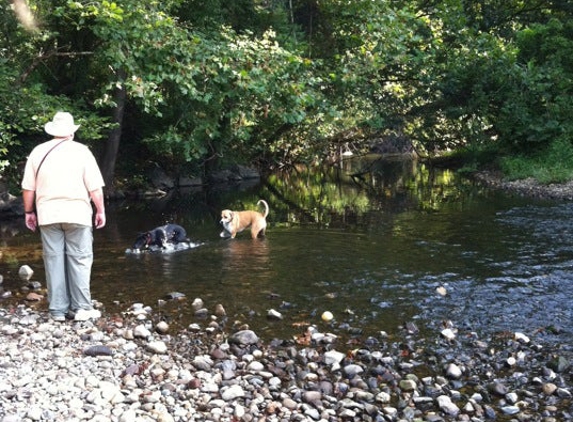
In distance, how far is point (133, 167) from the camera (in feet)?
77.4

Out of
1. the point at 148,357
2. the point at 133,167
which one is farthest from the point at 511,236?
the point at 133,167

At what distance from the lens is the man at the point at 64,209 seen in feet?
21.4

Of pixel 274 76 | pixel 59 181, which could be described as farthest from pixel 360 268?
pixel 274 76

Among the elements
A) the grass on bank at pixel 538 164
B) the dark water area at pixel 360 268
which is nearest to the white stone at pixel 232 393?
the dark water area at pixel 360 268

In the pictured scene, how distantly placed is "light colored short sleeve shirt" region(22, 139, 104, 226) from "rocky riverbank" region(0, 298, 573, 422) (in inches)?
49.2

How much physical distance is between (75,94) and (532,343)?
Answer: 57.7 feet

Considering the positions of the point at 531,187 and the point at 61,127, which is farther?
the point at 531,187

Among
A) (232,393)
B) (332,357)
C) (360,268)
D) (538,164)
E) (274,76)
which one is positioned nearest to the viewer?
(232,393)

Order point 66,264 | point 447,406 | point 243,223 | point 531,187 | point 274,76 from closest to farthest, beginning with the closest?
point 447,406
point 66,264
point 243,223
point 274,76
point 531,187

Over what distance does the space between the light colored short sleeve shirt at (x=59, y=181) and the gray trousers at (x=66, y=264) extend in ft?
0.51

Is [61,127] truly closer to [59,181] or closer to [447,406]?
[59,181]

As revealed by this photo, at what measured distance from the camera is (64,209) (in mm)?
6543

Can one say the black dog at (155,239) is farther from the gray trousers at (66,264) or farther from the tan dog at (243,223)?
the gray trousers at (66,264)

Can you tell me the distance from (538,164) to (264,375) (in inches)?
780
